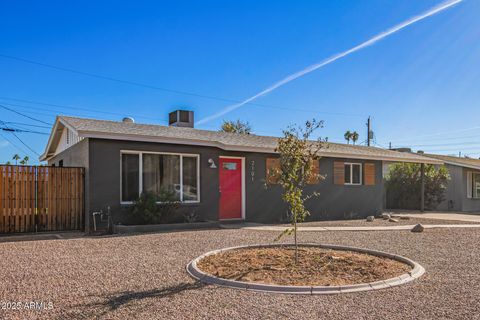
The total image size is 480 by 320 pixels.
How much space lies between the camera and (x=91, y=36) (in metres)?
14.3

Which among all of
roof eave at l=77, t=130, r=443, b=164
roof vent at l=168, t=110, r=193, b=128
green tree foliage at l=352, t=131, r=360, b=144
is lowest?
roof eave at l=77, t=130, r=443, b=164

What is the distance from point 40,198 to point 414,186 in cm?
1851

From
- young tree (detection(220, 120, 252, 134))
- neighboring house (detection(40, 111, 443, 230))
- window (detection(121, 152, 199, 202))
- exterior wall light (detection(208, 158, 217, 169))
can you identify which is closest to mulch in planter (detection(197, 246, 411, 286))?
neighboring house (detection(40, 111, 443, 230))

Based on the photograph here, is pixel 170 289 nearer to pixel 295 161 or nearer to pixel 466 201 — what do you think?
pixel 295 161

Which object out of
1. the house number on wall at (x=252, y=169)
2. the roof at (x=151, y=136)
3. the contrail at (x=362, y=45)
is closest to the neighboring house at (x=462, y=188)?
the roof at (x=151, y=136)

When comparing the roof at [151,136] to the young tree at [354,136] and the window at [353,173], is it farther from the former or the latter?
the young tree at [354,136]

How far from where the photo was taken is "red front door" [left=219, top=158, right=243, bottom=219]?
12922 mm

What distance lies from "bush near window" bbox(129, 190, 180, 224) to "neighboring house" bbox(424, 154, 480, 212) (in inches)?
682

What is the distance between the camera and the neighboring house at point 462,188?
21.2 metres

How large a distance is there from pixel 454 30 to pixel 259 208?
27.0 feet

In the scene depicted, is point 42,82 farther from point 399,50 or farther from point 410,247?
point 410,247

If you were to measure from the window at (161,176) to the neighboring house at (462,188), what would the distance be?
16.3 meters

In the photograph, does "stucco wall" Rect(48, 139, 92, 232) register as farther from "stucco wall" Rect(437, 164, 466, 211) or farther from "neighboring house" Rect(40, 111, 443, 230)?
"stucco wall" Rect(437, 164, 466, 211)

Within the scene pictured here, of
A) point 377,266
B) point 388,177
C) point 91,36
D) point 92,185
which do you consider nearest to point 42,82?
point 91,36
